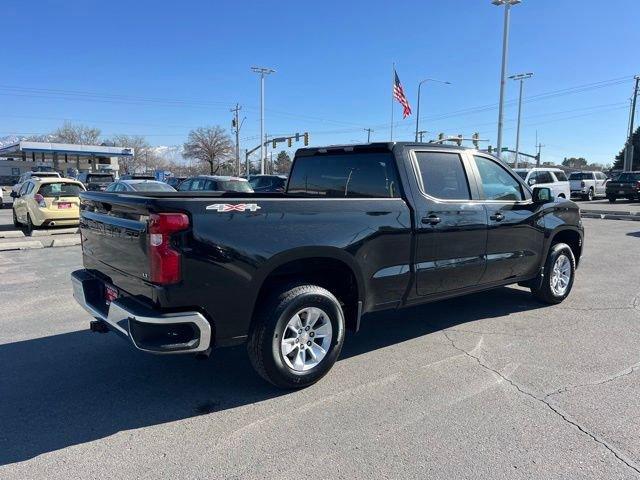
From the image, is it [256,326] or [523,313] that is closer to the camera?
[256,326]

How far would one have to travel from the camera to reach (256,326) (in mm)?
3701

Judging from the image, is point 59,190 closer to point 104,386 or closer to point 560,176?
point 104,386

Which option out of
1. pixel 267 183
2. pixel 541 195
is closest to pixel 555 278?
pixel 541 195

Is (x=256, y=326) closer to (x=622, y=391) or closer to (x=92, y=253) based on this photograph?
(x=92, y=253)

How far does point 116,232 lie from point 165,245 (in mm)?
713

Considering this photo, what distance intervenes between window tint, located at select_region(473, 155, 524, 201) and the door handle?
0.97 m

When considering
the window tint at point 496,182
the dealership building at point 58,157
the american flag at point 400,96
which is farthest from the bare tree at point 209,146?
the window tint at point 496,182

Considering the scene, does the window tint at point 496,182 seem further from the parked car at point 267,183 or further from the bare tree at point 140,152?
the bare tree at point 140,152

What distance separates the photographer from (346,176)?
5.05 metres

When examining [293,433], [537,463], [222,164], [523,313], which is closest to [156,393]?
[293,433]

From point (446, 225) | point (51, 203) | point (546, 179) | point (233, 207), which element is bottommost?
point (51, 203)

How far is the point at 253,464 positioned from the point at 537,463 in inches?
67.0

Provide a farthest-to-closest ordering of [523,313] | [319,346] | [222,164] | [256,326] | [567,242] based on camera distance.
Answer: [222,164] → [567,242] → [523,313] → [319,346] → [256,326]

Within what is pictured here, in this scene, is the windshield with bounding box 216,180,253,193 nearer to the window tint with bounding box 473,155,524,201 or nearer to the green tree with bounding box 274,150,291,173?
the window tint with bounding box 473,155,524,201
